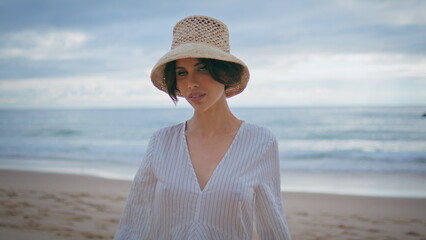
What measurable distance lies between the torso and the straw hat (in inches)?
13.8

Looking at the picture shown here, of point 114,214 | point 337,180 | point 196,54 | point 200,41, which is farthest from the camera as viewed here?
point 337,180

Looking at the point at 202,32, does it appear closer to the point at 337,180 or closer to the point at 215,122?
the point at 215,122

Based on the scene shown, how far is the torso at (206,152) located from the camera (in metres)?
1.52

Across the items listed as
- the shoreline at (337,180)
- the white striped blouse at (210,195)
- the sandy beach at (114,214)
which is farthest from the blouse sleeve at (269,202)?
the shoreline at (337,180)

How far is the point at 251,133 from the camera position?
5.22 ft

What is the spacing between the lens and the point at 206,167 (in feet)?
5.02

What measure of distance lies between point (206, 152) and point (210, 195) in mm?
216

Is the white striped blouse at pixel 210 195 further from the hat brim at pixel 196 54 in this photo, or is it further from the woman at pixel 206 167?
the hat brim at pixel 196 54

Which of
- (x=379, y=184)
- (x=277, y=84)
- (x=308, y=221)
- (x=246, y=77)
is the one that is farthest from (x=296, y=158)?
(x=277, y=84)

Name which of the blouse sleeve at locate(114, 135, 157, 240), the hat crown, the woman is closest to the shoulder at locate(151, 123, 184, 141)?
the woman

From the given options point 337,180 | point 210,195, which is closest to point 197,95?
point 210,195

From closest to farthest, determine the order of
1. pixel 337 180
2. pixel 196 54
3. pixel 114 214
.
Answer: pixel 196 54, pixel 114 214, pixel 337 180

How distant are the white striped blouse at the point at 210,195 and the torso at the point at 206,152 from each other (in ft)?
0.10

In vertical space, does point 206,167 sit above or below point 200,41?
below
